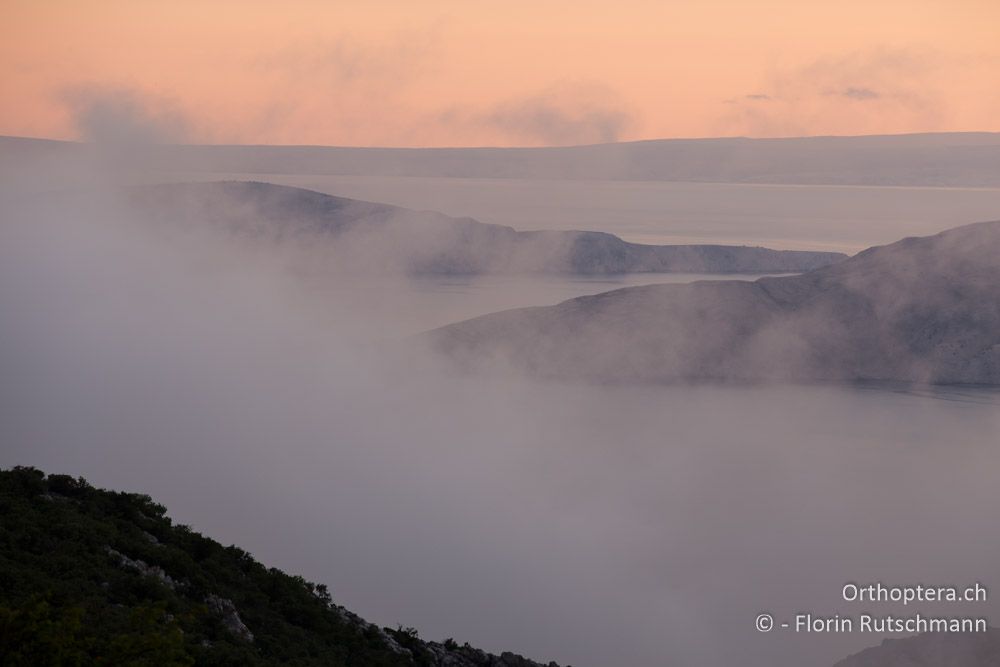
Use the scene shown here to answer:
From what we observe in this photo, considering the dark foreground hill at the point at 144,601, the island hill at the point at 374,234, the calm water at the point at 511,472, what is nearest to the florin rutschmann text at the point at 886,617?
the calm water at the point at 511,472

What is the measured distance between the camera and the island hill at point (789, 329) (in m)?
119

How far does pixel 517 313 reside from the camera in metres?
131

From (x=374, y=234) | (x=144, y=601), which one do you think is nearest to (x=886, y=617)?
(x=144, y=601)

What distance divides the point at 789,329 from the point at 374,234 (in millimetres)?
81263

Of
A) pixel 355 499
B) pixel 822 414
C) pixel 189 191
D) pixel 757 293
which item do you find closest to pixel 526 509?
pixel 355 499

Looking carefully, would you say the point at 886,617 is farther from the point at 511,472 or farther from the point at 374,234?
the point at 374,234

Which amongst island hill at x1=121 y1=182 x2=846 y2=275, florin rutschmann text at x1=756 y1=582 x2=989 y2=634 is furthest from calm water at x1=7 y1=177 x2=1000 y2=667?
island hill at x1=121 y1=182 x2=846 y2=275

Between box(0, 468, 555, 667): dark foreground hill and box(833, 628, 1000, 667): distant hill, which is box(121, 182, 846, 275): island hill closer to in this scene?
box(833, 628, 1000, 667): distant hill

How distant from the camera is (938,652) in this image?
97.2ft

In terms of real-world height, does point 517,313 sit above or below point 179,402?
above

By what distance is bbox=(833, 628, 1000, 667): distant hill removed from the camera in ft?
95.3

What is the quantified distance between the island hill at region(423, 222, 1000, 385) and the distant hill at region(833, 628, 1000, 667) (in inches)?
3511

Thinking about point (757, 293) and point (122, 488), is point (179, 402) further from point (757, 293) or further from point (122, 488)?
point (757, 293)

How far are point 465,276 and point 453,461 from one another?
93.5 meters
